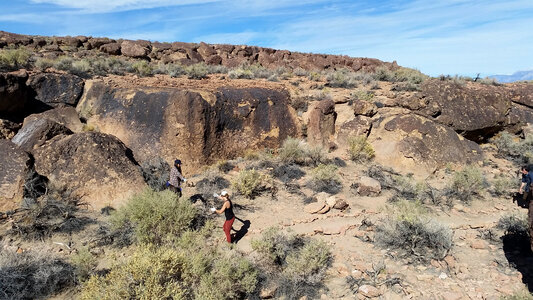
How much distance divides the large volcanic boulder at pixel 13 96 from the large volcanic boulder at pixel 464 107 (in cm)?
1184

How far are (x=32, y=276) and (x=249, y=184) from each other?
4395 mm

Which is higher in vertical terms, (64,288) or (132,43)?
(132,43)

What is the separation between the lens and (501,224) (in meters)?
6.04

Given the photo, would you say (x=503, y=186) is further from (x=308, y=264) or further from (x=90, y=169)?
(x=90, y=169)

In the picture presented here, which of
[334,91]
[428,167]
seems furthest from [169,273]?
[334,91]

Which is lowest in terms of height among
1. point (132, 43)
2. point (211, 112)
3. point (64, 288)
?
point (64, 288)

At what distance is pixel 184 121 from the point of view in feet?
28.6

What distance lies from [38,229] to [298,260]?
452 cm

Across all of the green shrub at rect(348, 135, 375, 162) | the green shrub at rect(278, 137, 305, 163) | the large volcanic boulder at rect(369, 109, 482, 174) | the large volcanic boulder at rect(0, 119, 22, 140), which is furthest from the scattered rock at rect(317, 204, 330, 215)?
the large volcanic boulder at rect(0, 119, 22, 140)

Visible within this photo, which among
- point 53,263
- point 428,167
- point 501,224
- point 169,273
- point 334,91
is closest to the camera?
point 169,273

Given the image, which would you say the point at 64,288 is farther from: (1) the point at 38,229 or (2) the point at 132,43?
(2) the point at 132,43

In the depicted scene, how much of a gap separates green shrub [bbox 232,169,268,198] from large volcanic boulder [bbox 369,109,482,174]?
4.46 metres

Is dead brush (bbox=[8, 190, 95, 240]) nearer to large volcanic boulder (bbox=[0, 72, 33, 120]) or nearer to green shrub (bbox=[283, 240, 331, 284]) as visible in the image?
large volcanic boulder (bbox=[0, 72, 33, 120])

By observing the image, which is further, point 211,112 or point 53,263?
point 211,112
